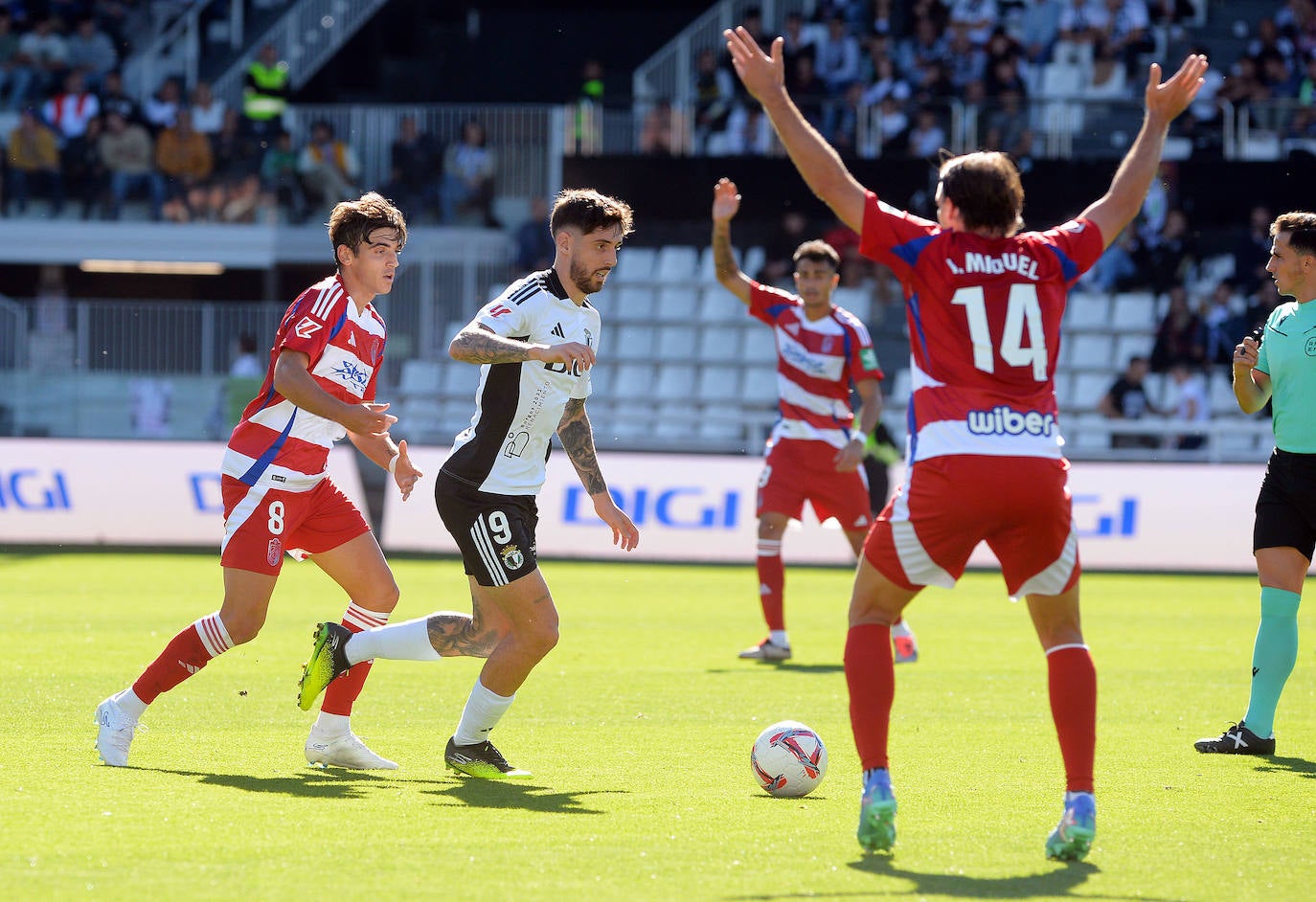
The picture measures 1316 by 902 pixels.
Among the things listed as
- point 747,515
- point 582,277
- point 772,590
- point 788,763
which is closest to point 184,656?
point 582,277

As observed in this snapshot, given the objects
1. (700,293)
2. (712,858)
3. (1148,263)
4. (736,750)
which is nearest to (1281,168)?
(1148,263)

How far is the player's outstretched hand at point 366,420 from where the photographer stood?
612 cm

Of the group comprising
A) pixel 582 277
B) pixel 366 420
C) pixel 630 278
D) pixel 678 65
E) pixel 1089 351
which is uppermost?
pixel 678 65

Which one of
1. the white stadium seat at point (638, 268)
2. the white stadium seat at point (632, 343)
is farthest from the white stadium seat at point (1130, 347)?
the white stadium seat at point (638, 268)

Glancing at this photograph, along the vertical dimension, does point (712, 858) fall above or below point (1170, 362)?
below

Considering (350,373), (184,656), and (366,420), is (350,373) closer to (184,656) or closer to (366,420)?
(366,420)

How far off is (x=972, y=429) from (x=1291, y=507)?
2.98 m

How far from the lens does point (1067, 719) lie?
500 centimetres

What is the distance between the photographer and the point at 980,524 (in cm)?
491

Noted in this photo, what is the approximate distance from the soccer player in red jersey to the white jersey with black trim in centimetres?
143

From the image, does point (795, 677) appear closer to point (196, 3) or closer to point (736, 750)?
point (736, 750)

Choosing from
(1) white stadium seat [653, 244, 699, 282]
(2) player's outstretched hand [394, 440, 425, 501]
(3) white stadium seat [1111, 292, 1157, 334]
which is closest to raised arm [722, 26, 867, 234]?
(2) player's outstretched hand [394, 440, 425, 501]

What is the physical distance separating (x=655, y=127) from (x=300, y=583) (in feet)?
34.0

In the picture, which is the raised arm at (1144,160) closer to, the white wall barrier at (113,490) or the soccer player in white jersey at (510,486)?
the soccer player in white jersey at (510,486)
